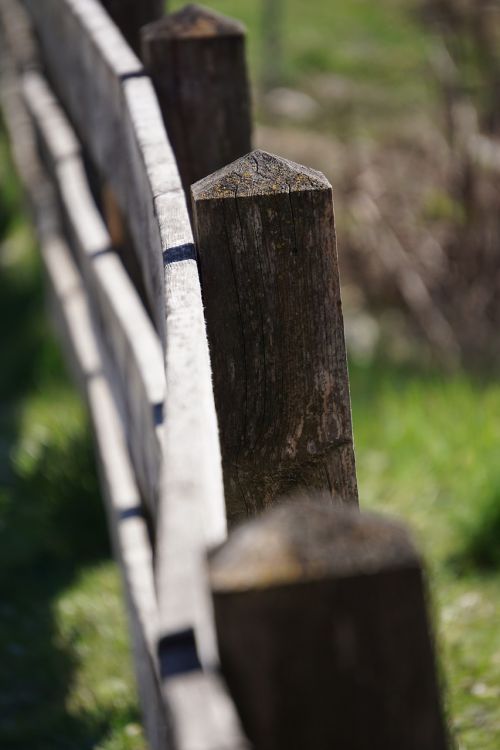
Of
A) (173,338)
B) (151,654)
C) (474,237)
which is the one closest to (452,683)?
(151,654)

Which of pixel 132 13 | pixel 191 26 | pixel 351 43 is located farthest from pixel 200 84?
pixel 351 43

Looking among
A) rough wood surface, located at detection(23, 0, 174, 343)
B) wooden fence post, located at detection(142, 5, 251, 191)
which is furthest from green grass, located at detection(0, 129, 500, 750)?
wooden fence post, located at detection(142, 5, 251, 191)

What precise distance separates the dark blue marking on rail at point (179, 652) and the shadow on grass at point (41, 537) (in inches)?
73.5

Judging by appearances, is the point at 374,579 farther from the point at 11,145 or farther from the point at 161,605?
the point at 11,145

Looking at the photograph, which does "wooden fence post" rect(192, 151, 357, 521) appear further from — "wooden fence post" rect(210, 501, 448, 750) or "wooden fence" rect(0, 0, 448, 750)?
"wooden fence post" rect(210, 501, 448, 750)

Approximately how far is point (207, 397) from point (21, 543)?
2.59 m

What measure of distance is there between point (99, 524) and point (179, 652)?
8.82ft

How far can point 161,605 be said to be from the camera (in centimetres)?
89

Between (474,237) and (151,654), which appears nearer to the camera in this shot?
(151,654)

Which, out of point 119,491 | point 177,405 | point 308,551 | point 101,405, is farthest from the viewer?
point 101,405

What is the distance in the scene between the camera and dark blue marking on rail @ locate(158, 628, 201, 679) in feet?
2.86

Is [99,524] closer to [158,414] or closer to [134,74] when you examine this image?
[134,74]

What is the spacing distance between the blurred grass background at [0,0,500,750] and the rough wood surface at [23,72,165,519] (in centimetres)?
72

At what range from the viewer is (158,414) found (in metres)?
1.61
